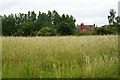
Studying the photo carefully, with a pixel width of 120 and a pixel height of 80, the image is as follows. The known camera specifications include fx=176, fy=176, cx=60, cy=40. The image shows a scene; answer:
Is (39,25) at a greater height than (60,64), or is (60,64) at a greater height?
(39,25)

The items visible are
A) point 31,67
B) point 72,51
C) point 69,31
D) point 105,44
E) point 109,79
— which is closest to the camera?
point 109,79

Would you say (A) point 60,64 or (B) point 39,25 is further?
(B) point 39,25

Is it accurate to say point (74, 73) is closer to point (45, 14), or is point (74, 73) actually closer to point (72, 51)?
point (72, 51)

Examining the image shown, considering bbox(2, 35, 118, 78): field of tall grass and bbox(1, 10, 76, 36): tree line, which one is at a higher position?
bbox(1, 10, 76, 36): tree line

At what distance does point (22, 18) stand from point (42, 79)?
6425 cm

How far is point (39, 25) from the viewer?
52.9 meters

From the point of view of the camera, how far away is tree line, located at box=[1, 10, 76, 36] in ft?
142

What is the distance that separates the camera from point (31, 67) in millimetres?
4109

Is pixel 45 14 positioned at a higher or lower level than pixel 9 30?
higher

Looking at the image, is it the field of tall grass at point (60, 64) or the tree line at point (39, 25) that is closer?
the field of tall grass at point (60, 64)

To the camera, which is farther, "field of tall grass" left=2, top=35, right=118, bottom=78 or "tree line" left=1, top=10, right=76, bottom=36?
"tree line" left=1, top=10, right=76, bottom=36

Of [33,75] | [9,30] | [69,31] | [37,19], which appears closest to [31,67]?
[33,75]

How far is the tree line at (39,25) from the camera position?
43188 millimetres

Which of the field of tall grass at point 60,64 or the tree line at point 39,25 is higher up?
the tree line at point 39,25
